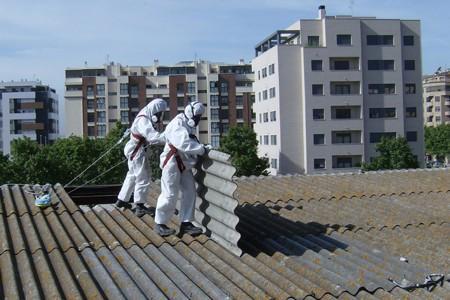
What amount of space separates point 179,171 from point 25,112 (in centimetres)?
7565

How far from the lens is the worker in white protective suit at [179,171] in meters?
7.00

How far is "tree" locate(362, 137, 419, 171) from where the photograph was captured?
4384 cm

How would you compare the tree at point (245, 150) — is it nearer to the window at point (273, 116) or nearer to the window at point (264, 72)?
the window at point (273, 116)

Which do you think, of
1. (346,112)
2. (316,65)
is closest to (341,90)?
(346,112)

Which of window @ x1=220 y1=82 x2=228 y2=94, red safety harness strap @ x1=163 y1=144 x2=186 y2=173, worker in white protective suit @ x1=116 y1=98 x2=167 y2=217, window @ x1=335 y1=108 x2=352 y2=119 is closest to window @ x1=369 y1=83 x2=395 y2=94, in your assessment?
window @ x1=335 y1=108 x2=352 y2=119

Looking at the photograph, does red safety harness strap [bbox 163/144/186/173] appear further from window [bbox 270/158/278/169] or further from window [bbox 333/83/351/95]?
window [bbox 270/158/278/169]

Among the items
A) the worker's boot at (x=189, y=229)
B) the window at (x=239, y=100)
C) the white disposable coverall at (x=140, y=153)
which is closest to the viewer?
the worker's boot at (x=189, y=229)

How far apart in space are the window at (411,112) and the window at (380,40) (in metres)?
6.41

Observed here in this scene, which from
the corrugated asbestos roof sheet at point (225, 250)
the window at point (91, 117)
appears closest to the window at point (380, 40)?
the window at point (91, 117)

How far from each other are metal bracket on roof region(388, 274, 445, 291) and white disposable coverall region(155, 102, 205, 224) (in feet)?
8.84

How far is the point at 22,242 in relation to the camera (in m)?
6.43

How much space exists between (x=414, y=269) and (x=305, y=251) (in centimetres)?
129

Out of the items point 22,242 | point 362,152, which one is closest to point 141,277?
point 22,242

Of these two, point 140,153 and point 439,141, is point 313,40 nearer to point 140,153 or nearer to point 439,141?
point 439,141
